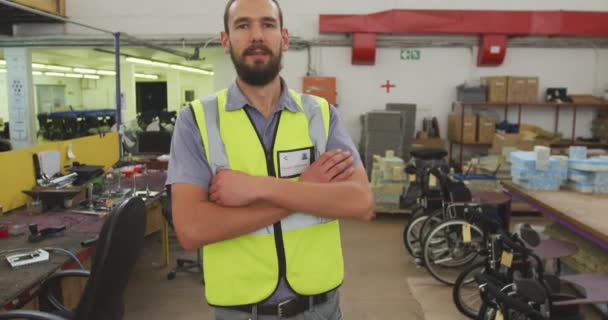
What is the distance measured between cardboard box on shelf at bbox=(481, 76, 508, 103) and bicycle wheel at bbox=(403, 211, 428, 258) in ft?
8.81

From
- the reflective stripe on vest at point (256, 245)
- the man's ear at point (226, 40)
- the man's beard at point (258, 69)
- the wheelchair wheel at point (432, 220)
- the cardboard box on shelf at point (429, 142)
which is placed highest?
the man's ear at point (226, 40)

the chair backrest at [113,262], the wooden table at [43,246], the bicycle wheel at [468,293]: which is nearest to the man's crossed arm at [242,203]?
the chair backrest at [113,262]

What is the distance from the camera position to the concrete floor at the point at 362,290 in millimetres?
3381

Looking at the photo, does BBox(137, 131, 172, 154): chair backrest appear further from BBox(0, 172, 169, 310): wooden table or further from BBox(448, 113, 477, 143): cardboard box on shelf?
BBox(448, 113, 477, 143): cardboard box on shelf

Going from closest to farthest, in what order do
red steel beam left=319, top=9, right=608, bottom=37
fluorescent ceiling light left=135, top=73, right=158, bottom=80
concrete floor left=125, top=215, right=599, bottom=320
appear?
concrete floor left=125, top=215, right=599, bottom=320 → red steel beam left=319, top=9, right=608, bottom=37 → fluorescent ceiling light left=135, top=73, right=158, bottom=80

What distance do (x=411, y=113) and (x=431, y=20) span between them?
4.31 ft

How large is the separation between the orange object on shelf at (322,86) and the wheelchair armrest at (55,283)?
4938 mm

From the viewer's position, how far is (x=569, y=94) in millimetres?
6953

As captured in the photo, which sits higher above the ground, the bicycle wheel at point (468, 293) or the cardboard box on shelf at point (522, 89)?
the cardboard box on shelf at point (522, 89)

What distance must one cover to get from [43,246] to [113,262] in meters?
0.94

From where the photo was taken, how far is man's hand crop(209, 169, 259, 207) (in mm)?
1215

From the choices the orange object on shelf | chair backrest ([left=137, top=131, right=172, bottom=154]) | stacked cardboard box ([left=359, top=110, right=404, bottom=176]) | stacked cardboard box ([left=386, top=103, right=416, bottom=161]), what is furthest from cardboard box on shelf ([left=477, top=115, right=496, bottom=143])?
chair backrest ([left=137, top=131, right=172, bottom=154])

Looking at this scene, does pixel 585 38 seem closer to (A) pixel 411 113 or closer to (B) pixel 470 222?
(A) pixel 411 113

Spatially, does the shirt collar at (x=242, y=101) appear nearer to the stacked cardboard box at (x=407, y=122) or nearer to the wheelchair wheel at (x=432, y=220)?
the wheelchair wheel at (x=432, y=220)
